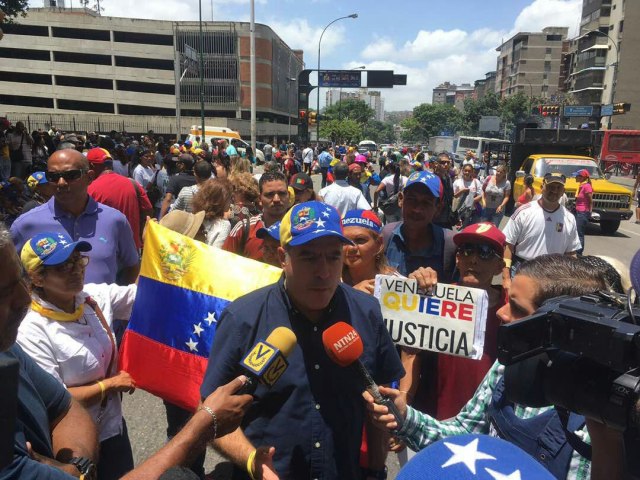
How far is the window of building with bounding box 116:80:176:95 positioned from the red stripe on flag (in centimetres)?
7008

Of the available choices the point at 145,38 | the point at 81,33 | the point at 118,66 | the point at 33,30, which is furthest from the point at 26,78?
the point at 145,38

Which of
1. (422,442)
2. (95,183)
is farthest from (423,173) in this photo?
(95,183)

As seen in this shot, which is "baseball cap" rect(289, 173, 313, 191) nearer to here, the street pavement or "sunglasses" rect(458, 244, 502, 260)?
the street pavement

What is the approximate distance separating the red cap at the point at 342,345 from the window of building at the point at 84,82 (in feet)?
241

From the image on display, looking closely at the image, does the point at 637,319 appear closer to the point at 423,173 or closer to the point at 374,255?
the point at 374,255

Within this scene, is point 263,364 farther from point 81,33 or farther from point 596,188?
point 81,33

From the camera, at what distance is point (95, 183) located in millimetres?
5332

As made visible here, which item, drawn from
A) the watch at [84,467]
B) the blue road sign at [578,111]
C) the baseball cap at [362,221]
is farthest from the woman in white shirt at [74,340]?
the blue road sign at [578,111]

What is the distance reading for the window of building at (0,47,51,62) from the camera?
65.0 meters

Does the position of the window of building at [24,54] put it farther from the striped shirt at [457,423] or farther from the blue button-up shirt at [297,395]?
the striped shirt at [457,423]

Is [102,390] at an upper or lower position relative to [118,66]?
lower

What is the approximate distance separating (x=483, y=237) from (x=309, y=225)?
1.38m

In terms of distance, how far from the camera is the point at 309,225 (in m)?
2.01

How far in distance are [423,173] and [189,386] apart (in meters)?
2.30
